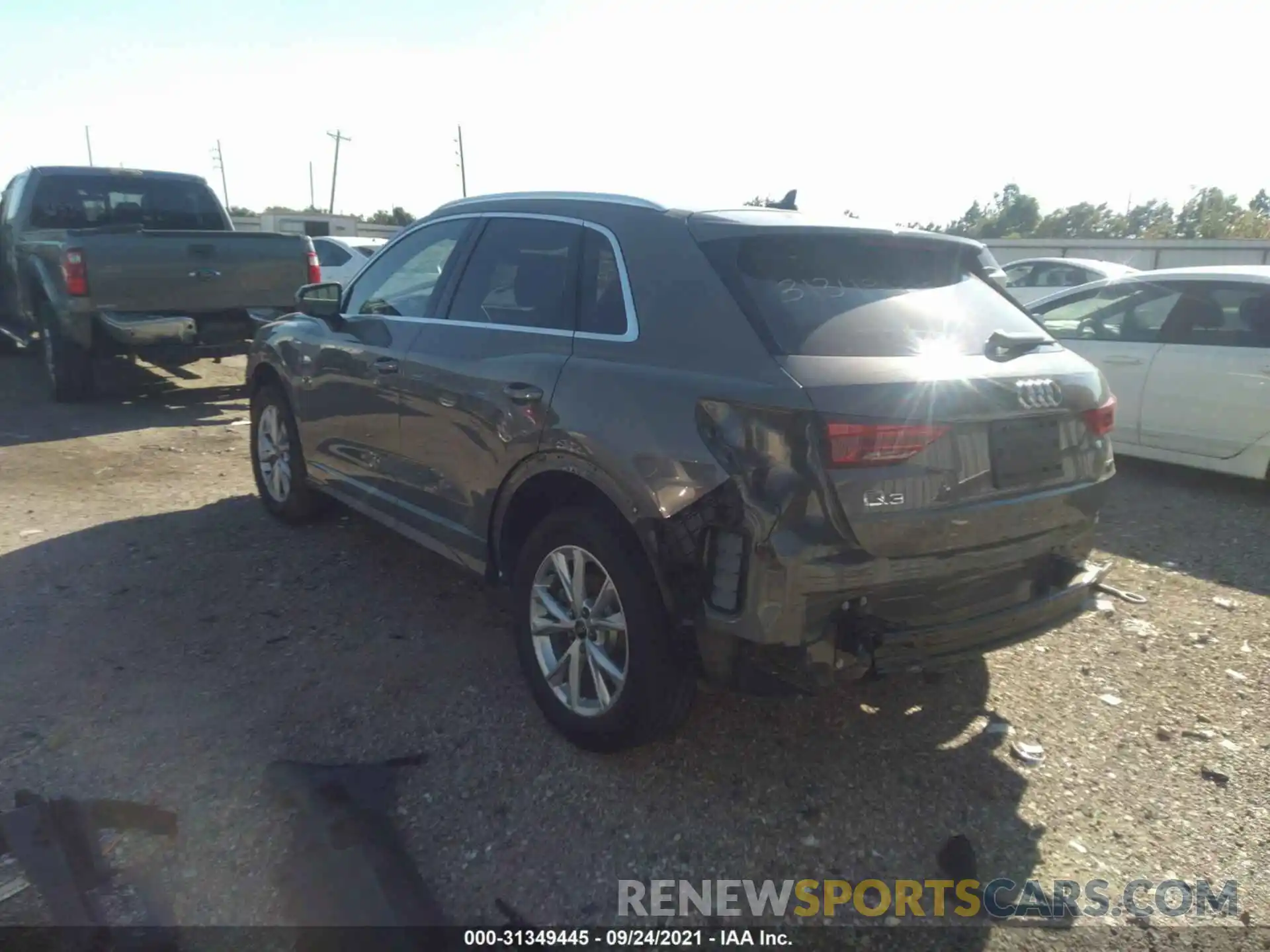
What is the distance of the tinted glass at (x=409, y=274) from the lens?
4.33m

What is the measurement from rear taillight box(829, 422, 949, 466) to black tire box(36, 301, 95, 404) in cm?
869

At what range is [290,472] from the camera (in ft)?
18.0

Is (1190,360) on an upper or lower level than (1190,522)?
upper

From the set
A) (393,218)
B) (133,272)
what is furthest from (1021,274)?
(393,218)

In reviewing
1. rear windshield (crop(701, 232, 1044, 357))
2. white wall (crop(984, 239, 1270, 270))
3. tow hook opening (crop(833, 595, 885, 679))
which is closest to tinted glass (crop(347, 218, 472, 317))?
rear windshield (crop(701, 232, 1044, 357))

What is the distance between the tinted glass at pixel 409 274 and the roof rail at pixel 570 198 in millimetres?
137

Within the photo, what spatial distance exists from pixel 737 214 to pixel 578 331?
2.25 feet

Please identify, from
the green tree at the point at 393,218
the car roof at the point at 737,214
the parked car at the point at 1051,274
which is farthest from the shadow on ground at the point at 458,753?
the green tree at the point at 393,218

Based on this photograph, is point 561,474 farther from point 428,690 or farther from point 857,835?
point 857,835

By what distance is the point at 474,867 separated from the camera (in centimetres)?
275

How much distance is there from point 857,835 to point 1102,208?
2353 inches

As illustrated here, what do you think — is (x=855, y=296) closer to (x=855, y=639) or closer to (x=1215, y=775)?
(x=855, y=639)

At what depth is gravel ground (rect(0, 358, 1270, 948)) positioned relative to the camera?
2805mm

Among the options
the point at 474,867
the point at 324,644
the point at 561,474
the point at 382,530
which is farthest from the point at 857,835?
the point at 382,530
